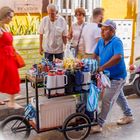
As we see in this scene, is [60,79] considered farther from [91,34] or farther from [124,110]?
[91,34]

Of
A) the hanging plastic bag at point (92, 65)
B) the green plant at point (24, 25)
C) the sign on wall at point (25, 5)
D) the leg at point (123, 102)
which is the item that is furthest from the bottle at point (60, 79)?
the sign on wall at point (25, 5)

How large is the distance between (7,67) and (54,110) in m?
1.30

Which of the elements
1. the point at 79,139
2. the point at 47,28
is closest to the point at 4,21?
the point at 47,28

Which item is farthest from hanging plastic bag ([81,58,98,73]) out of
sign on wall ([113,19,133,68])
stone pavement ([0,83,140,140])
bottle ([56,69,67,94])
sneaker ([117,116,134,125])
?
sign on wall ([113,19,133,68])

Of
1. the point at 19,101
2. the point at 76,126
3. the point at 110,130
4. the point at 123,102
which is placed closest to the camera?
the point at 76,126

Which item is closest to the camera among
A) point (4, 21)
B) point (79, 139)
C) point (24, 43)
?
point (79, 139)

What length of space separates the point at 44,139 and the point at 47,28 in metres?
2.33

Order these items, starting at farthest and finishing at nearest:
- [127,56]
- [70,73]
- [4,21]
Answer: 1. [127,56]
2. [4,21]
3. [70,73]

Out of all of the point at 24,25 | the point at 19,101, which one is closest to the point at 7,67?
the point at 19,101

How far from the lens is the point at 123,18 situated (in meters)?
9.76

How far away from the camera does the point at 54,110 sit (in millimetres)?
4719

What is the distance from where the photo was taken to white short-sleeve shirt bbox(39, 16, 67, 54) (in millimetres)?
6555

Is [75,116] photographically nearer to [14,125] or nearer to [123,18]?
[14,125]

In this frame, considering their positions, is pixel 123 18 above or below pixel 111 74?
above
